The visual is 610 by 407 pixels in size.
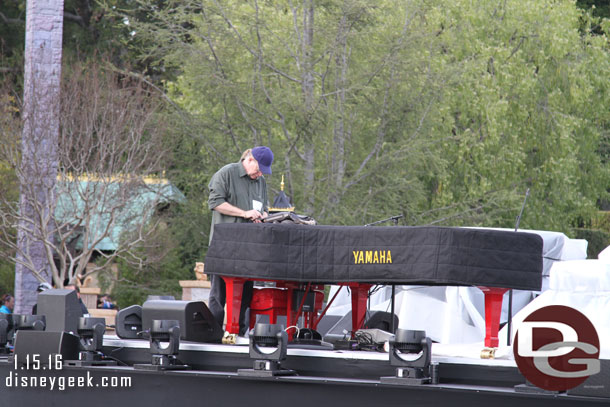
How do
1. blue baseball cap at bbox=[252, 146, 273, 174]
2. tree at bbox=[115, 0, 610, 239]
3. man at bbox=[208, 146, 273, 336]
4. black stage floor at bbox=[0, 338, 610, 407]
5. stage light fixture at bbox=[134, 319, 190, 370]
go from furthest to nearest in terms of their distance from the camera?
tree at bbox=[115, 0, 610, 239], blue baseball cap at bbox=[252, 146, 273, 174], man at bbox=[208, 146, 273, 336], stage light fixture at bbox=[134, 319, 190, 370], black stage floor at bbox=[0, 338, 610, 407]

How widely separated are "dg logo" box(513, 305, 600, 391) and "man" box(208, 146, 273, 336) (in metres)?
2.95

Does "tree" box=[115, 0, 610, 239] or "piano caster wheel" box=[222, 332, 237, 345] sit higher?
"tree" box=[115, 0, 610, 239]

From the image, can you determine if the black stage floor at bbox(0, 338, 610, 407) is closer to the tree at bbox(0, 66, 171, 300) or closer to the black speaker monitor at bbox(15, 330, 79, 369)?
the black speaker monitor at bbox(15, 330, 79, 369)

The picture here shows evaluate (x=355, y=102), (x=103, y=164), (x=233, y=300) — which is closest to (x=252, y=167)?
(x=233, y=300)

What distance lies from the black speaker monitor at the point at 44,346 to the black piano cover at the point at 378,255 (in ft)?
4.77

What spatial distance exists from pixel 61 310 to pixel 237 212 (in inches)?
83.1

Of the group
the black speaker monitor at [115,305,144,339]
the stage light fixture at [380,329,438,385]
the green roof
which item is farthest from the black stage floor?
the green roof

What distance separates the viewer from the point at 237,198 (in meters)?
9.57

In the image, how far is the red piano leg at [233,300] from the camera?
8.97 meters

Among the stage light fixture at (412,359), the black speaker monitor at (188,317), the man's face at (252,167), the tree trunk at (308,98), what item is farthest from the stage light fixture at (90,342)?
the tree trunk at (308,98)

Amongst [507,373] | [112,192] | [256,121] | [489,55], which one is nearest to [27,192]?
[112,192]

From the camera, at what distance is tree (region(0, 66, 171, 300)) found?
75.3 feet

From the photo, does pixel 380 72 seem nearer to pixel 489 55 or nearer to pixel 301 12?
pixel 301 12

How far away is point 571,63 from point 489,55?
2.59m
